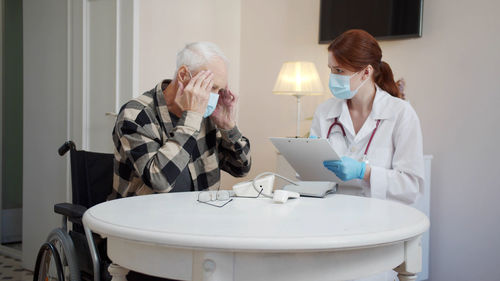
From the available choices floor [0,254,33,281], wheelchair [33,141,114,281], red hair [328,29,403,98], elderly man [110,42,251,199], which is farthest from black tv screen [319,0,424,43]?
floor [0,254,33,281]

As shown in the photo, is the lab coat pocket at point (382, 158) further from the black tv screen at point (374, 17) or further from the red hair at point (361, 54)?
the black tv screen at point (374, 17)

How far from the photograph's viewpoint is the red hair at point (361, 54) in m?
2.05

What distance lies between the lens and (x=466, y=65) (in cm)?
274

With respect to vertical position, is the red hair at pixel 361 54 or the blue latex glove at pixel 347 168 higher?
the red hair at pixel 361 54

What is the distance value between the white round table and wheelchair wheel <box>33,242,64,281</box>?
1.80 feet

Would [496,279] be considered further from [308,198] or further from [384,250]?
[384,250]

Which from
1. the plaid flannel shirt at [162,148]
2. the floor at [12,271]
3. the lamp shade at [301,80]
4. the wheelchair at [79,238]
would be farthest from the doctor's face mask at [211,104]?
the floor at [12,271]

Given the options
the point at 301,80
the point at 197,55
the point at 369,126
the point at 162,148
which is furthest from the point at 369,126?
the point at 301,80

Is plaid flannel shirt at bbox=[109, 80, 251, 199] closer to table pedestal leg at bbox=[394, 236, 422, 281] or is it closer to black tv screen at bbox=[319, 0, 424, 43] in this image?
table pedestal leg at bbox=[394, 236, 422, 281]

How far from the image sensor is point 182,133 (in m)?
1.63

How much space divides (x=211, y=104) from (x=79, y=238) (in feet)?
2.15

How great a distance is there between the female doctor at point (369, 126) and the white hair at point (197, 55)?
0.57m

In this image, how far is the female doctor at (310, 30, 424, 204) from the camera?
1.88 metres

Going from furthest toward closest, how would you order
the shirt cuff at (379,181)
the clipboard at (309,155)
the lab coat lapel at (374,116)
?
the lab coat lapel at (374,116)
the shirt cuff at (379,181)
the clipboard at (309,155)
